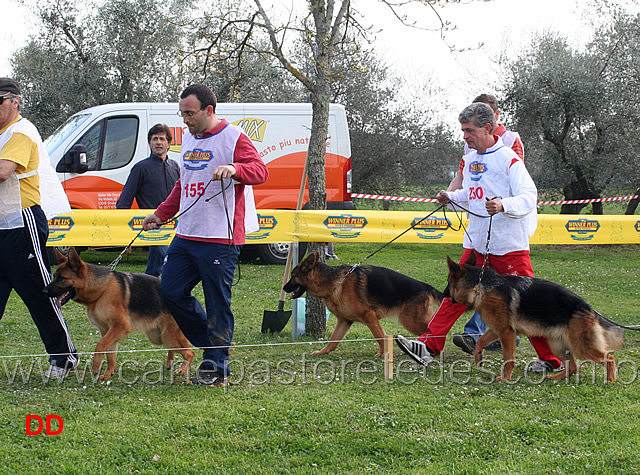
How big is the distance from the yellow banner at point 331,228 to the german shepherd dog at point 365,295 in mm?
1324

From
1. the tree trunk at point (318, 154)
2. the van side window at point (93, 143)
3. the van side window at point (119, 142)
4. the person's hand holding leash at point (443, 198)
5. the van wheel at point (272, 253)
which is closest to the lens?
the person's hand holding leash at point (443, 198)

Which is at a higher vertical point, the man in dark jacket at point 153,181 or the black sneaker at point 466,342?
the man in dark jacket at point 153,181

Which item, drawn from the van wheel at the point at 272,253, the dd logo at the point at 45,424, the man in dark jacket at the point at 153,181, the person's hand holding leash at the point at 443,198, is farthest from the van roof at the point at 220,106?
the dd logo at the point at 45,424

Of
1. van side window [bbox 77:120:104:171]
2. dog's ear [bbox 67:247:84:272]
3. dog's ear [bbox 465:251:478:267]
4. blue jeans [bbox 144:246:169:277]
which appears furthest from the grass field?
van side window [bbox 77:120:104:171]

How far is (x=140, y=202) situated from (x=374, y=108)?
1366 centimetres

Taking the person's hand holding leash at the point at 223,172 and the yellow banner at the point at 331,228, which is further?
the yellow banner at the point at 331,228

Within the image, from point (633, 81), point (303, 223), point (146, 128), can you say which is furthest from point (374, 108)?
point (303, 223)

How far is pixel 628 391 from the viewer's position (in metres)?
4.55

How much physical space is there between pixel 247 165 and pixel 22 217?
1685 millimetres

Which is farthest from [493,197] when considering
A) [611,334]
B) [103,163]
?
[103,163]

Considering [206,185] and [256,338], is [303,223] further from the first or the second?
[206,185]

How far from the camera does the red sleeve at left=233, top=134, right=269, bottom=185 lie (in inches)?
171

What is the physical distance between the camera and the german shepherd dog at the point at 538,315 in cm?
477

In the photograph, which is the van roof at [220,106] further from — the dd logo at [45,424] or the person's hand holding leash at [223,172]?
the dd logo at [45,424]
